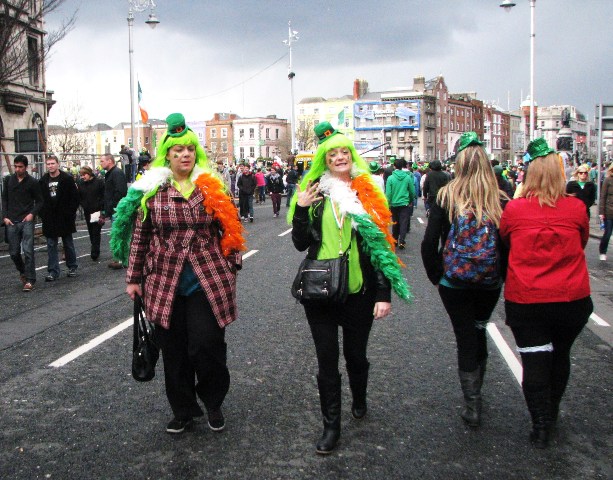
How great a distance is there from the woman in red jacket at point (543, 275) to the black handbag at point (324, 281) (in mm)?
966

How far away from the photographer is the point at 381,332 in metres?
6.93

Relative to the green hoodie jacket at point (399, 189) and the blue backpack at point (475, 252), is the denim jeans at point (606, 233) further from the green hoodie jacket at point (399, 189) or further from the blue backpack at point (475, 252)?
the blue backpack at point (475, 252)

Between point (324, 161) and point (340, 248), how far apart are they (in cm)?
55

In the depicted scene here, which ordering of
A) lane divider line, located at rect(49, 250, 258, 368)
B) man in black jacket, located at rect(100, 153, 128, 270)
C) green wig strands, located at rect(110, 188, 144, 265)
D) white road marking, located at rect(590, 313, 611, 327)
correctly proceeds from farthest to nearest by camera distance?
man in black jacket, located at rect(100, 153, 128, 270) < white road marking, located at rect(590, 313, 611, 327) < lane divider line, located at rect(49, 250, 258, 368) < green wig strands, located at rect(110, 188, 144, 265)

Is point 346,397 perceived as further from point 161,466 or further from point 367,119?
point 367,119

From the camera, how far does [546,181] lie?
3.91m

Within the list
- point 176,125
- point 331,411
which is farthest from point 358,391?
point 176,125

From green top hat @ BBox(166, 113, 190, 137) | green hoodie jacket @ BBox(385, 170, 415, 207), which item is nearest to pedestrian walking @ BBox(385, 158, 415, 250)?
green hoodie jacket @ BBox(385, 170, 415, 207)

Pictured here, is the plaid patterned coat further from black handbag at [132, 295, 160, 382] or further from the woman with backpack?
the woman with backpack

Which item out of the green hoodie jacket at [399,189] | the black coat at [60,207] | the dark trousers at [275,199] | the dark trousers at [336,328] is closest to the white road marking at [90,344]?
the dark trousers at [336,328]

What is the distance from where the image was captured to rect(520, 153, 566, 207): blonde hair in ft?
12.8

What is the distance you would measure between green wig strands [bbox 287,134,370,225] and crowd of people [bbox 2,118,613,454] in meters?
0.01

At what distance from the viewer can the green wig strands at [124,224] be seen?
4.07 m

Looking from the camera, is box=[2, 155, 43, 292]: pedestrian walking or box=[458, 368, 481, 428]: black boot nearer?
box=[458, 368, 481, 428]: black boot
